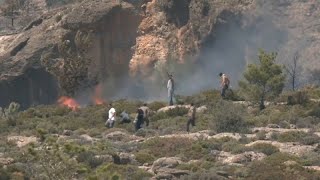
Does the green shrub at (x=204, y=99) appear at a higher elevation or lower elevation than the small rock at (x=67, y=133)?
higher

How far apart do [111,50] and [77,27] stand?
143 inches

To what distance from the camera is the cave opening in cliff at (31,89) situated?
60.7m

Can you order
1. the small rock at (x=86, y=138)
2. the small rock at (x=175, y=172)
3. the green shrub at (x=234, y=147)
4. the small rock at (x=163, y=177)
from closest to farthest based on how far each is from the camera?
the small rock at (x=163, y=177) → the small rock at (x=175, y=172) → the green shrub at (x=234, y=147) → the small rock at (x=86, y=138)

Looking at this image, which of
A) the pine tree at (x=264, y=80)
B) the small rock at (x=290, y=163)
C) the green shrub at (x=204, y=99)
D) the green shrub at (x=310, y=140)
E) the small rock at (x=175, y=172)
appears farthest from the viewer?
the green shrub at (x=204, y=99)

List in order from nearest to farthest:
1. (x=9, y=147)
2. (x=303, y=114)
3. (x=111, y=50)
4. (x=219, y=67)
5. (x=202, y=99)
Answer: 1. (x=9, y=147)
2. (x=303, y=114)
3. (x=202, y=99)
4. (x=219, y=67)
5. (x=111, y=50)

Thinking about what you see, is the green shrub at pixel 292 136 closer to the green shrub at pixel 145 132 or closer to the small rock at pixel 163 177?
the green shrub at pixel 145 132

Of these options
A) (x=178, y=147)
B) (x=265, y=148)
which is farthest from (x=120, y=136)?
(x=265, y=148)

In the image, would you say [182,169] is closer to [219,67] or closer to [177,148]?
[177,148]

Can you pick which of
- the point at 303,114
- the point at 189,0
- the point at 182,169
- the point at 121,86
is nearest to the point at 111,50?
the point at 121,86

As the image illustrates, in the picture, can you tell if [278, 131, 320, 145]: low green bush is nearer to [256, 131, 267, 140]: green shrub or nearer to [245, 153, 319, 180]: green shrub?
[256, 131, 267, 140]: green shrub

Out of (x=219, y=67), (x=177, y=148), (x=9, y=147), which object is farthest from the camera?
(x=219, y=67)

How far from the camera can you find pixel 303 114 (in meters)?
31.8

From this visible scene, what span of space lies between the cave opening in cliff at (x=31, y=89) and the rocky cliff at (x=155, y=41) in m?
0.08

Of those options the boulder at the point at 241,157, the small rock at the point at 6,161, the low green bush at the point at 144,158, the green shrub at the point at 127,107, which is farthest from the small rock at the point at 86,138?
the green shrub at the point at 127,107
